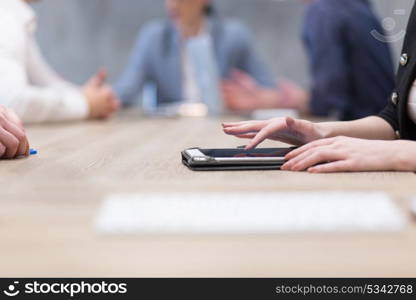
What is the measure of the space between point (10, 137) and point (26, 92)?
2.24ft

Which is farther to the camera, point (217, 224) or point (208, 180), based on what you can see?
point (208, 180)

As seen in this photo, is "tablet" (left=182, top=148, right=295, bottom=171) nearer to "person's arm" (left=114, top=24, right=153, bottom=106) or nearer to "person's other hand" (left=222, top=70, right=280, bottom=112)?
"person's other hand" (left=222, top=70, right=280, bottom=112)

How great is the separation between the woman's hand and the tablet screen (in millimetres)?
50

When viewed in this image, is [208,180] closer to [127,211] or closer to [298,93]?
[127,211]

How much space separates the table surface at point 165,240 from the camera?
0.53m

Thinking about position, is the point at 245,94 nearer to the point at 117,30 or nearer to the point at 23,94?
the point at 117,30

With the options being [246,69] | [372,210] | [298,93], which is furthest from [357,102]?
[372,210]

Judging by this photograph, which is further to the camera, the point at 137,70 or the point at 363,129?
the point at 137,70

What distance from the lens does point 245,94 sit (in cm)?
286

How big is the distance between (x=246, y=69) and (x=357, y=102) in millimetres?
1223

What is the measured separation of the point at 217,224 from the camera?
0.59m

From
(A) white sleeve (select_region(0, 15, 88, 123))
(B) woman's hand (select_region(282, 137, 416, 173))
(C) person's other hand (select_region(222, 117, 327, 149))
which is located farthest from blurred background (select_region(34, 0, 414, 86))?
(B) woman's hand (select_region(282, 137, 416, 173))

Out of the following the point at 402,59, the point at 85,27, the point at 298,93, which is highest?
the point at 402,59

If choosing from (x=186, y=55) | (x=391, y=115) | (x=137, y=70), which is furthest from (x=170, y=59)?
(x=391, y=115)
